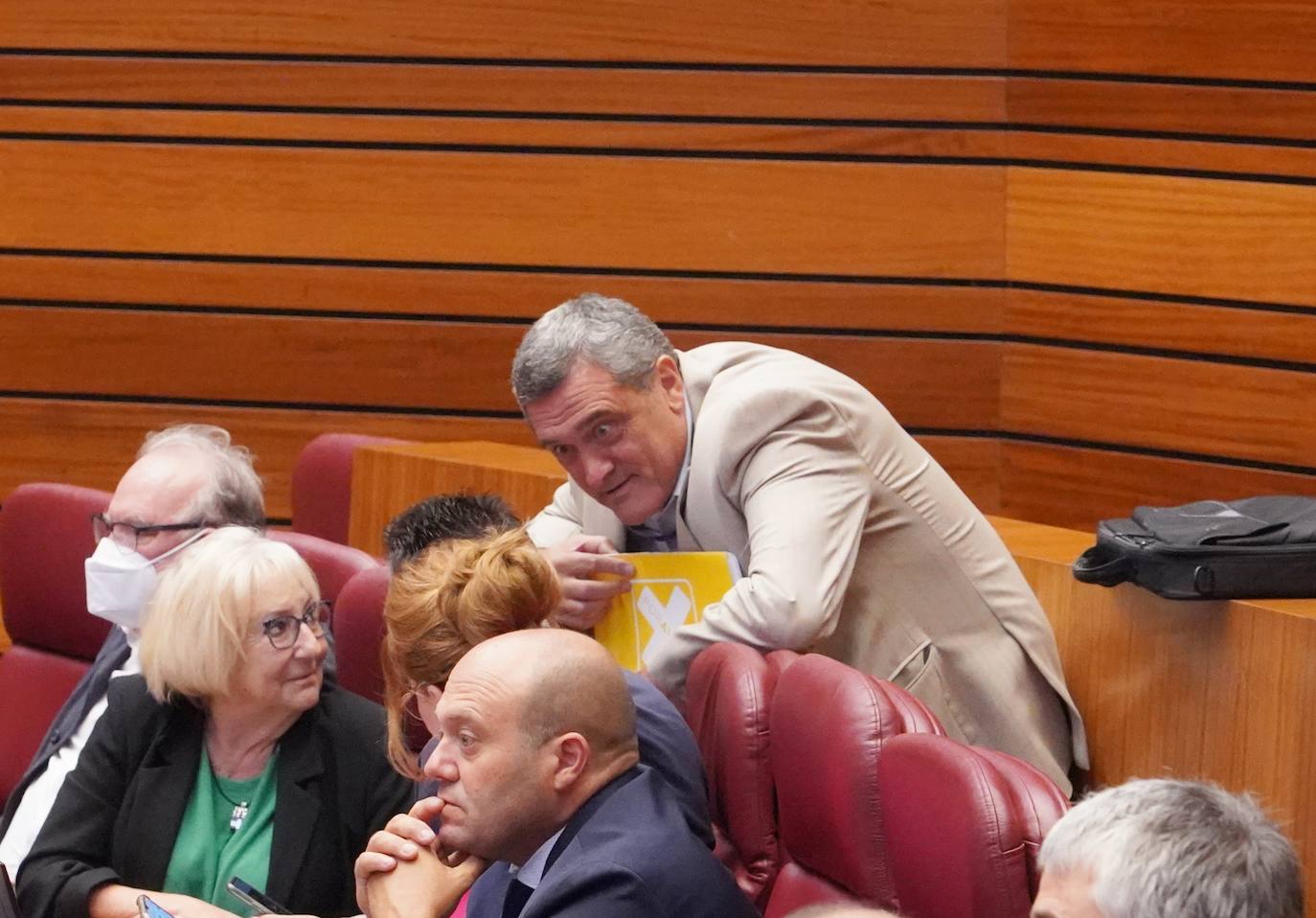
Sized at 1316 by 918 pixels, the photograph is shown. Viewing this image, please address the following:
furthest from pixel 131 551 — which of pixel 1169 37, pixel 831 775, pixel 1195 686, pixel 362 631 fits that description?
pixel 1169 37

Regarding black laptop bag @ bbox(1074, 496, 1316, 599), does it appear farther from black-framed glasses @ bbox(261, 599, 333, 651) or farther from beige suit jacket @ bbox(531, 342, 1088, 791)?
black-framed glasses @ bbox(261, 599, 333, 651)

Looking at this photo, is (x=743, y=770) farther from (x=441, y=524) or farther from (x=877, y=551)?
(x=441, y=524)

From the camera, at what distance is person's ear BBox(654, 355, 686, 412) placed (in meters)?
2.38

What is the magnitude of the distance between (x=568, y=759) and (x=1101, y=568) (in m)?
0.77

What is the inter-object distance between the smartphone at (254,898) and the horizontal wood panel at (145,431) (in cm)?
255

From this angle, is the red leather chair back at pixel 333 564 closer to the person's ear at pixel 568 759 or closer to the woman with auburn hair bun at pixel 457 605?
the woman with auburn hair bun at pixel 457 605

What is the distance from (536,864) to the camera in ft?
5.55

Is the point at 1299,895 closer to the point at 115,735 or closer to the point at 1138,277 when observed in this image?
the point at 115,735

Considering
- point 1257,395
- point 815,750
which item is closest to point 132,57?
point 1257,395

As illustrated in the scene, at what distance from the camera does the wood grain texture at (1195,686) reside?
1920 mm

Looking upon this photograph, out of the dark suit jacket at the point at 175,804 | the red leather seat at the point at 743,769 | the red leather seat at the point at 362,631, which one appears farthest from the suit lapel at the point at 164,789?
the red leather seat at the point at 743,769

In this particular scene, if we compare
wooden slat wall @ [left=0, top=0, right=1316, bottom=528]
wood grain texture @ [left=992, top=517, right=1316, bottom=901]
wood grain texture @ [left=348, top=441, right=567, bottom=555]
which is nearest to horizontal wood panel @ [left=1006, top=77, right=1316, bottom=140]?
wooden slat wall @ [left=0, top=0, right=1316, bottom=528]

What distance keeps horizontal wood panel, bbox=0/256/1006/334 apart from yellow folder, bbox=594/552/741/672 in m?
2.26

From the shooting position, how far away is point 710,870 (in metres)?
1.65
